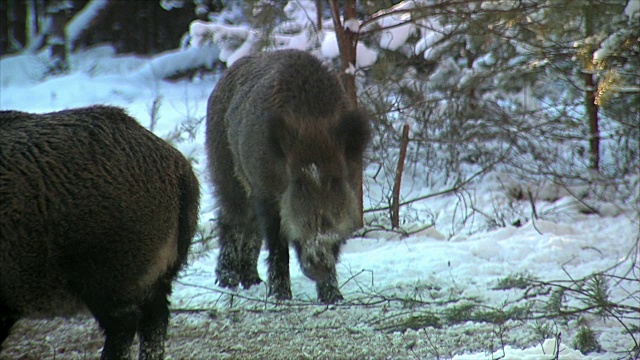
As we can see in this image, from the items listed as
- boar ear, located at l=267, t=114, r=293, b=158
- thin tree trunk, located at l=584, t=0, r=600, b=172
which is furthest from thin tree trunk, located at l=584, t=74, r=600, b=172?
boar ear, located at l=267, t=114, r=293, b=158

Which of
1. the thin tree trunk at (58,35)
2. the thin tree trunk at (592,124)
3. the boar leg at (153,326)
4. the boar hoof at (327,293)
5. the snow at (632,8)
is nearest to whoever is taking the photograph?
the boar leg at (153,326)

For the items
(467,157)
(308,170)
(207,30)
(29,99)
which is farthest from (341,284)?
(29,99)

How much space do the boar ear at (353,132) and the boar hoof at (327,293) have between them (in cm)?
94

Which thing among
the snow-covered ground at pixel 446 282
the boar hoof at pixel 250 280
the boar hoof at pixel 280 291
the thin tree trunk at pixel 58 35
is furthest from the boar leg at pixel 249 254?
the thin tree trunk at pixel 58 35

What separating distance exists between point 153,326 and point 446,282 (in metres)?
2.58

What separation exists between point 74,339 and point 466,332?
2.27 meters

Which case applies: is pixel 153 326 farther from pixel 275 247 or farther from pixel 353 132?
pixel 353 132

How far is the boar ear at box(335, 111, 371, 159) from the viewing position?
186 inches

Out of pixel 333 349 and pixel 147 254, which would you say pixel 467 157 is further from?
pixel 147 254

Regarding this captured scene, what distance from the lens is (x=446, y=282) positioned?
538 cm

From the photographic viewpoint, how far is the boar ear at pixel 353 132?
472cm

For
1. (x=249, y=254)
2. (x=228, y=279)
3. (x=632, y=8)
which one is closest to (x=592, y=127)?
(x=632, y=8)

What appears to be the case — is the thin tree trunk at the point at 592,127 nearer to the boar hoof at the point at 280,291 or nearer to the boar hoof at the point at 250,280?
the boar hoof at the point at 250,280

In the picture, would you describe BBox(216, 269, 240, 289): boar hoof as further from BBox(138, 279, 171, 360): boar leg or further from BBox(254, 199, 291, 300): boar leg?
BBox(138, 279, 171, 360): boar leg
